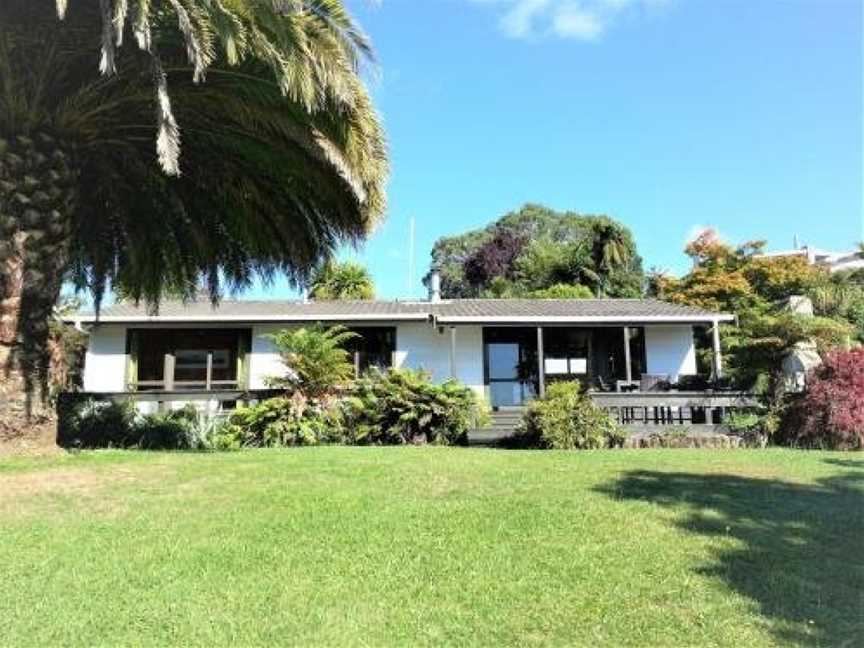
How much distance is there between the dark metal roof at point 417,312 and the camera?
20.3 metres

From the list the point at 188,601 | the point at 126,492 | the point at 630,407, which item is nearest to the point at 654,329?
the point at 630,407

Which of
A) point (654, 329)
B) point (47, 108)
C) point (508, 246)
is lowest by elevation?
point (654, 329)

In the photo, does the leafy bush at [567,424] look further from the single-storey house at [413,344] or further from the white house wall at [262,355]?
the white house wall at [262,355]

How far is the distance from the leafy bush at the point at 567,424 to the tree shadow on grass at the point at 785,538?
171 inches

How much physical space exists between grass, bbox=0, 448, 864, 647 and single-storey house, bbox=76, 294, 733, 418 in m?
12.5

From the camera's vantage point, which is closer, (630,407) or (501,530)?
(501,530)

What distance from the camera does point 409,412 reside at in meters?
14.3

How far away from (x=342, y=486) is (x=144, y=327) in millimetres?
15478

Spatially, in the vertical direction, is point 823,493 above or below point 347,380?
below

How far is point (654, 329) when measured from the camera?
71.6ft

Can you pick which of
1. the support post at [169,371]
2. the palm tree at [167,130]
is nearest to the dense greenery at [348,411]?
the palm tree at [167,130]

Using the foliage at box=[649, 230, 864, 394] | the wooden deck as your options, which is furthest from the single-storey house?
the wooden deck

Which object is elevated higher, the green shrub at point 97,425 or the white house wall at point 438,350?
the white house wall at point 438,350

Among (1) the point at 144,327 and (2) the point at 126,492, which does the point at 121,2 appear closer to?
(2) the point at 126,492
